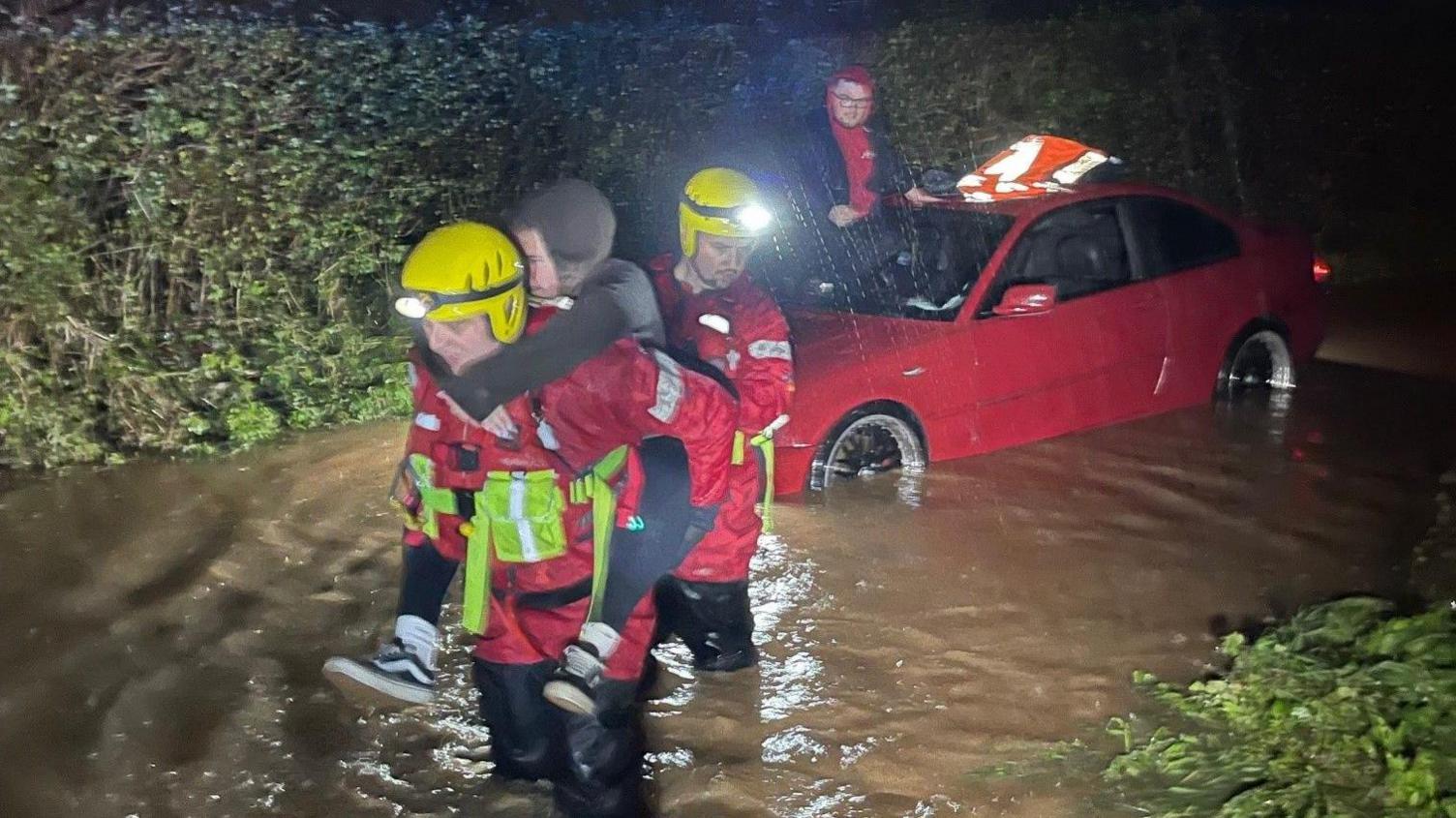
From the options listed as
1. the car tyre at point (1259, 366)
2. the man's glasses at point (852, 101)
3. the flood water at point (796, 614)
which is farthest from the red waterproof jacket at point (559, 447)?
the car tyre at point (1259, 366)

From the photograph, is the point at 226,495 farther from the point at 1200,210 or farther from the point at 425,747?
the point at 1200,210

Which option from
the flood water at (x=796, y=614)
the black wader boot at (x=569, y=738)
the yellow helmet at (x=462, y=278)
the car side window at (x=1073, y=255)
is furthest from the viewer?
the car side window at (x=1073, y=255)

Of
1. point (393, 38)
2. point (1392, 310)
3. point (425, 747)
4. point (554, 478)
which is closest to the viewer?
point (554, 478)

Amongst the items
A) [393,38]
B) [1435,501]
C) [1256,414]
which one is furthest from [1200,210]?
[393,38]

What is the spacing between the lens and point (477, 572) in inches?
136

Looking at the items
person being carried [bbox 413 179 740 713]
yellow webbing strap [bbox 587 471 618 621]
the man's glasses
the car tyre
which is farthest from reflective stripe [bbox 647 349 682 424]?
the car tyre

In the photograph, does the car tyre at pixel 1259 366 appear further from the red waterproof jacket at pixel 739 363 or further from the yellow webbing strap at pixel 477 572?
the yellow webbing strap at pixel 477 572

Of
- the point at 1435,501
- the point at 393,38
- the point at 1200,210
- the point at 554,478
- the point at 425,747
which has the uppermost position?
the point at 393,38

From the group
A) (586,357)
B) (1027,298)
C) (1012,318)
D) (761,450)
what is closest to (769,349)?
(761,450)

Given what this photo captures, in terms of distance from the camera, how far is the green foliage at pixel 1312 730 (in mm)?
3799

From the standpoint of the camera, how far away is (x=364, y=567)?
6.07 metres

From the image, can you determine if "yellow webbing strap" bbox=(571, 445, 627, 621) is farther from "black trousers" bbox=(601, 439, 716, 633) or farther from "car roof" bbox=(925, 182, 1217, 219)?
"car roof" bbox=(925, 182, 1217, 219)

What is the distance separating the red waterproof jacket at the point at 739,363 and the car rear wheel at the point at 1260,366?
4.55m

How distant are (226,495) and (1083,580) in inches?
165
